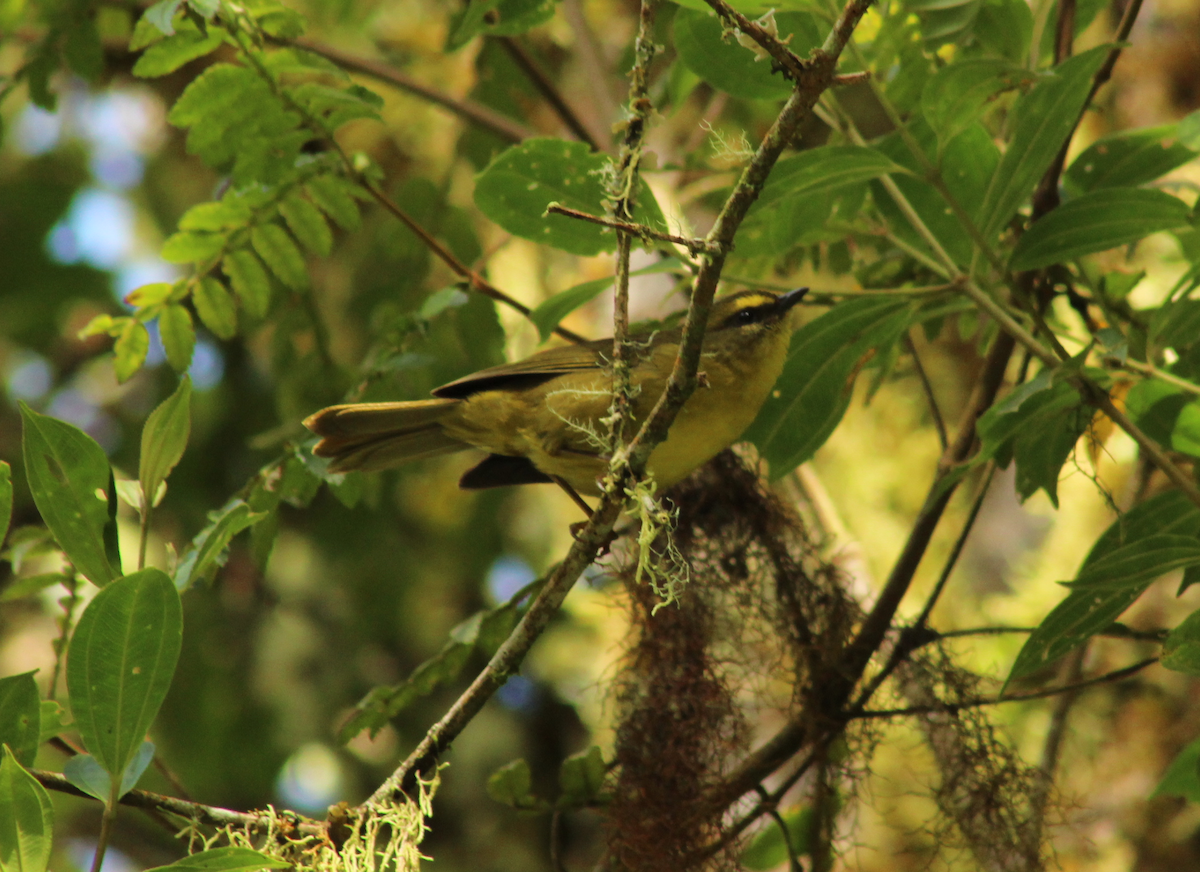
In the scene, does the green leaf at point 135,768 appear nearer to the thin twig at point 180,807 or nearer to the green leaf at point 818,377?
the thin twig at point 180,807

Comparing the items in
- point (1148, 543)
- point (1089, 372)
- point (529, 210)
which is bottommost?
point (1148, 543)

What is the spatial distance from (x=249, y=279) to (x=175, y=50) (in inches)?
23.2

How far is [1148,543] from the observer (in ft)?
6.79

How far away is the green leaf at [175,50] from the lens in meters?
2.58

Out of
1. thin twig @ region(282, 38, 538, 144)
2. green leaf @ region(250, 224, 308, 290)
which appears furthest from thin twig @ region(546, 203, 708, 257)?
thin twig @ region(282, 38, 538, 144)

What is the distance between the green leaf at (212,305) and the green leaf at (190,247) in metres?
0.07

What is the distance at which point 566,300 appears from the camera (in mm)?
2713

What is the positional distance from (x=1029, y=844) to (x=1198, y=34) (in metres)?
3.95

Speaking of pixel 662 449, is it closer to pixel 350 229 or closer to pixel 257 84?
pixel 350 229

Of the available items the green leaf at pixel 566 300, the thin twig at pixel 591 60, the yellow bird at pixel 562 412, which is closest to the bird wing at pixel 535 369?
the yellow bird at pixel 562 412

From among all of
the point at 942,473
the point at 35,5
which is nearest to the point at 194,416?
the point at 35,5

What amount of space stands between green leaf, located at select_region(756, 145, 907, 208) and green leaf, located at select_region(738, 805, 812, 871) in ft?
5.64

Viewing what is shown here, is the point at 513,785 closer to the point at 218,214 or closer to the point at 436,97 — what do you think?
the point at 218,214

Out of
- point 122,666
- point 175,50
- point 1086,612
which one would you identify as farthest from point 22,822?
point 1086,612
